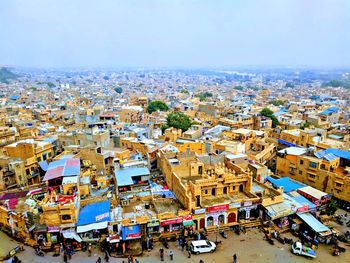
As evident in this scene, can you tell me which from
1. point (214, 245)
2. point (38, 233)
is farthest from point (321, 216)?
point (38, 233)

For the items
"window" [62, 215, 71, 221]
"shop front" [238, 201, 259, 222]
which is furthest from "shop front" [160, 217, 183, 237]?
"window" [62, 215, 71, 221]

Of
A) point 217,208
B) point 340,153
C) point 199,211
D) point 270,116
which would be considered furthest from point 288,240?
point 270,116

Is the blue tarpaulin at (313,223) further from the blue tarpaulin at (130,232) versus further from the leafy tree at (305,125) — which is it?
the leafy tree at (305,125)

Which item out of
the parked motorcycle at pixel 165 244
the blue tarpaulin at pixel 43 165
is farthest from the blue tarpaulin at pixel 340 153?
the blue tarpaulin at pixel 43 165

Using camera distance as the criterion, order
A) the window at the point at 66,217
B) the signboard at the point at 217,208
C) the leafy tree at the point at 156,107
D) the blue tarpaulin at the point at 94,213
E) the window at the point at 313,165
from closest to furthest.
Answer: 1. the window at the point at 66,217
2. the blue tarpaulin at the point at 94,213
3. the signboard at the point at 217,208
4. the window at the point at 313,165
5. the leafy tree at the point at 156,107

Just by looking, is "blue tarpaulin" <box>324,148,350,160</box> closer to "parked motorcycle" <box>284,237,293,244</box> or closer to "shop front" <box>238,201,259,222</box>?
"shop front" <box>238,201,259,222</box>

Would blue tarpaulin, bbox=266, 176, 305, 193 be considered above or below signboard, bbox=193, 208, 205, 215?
below

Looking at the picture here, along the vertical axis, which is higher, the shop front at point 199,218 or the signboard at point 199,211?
the signboard at point 199,211

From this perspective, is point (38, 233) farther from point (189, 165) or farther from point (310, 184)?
point (310, 184)
